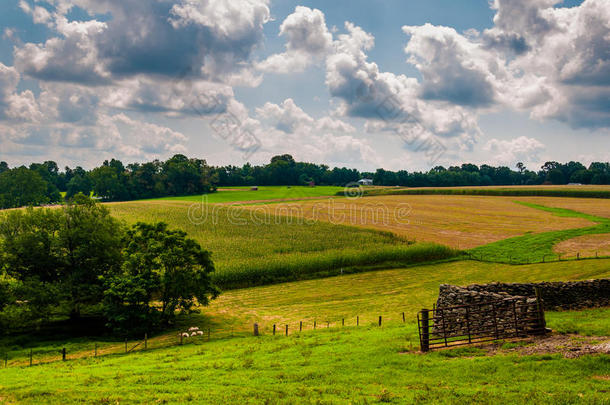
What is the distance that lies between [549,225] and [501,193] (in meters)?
63.9

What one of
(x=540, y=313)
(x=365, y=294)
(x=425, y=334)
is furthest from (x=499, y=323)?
(x=365, y=294)

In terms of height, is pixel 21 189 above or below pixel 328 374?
above

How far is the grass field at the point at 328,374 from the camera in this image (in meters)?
13.1

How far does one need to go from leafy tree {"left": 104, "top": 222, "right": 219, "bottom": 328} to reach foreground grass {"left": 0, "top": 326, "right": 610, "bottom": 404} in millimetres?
9800

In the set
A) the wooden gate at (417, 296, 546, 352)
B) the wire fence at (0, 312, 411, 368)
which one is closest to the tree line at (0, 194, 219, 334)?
the wire fence at (0, 312, 411, 368)

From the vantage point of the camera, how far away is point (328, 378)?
1586 cm

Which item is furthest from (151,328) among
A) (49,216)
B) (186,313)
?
(49,216)

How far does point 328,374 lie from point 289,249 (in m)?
41.8

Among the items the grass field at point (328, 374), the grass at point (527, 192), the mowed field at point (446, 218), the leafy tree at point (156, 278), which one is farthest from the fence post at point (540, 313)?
the grass at point (527, 192)

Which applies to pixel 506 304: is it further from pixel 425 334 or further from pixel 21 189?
pixel 21 189

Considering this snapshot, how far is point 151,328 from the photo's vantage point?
33625 millimetres

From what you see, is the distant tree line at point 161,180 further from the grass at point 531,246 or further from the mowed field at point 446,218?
the grass at point 531,246

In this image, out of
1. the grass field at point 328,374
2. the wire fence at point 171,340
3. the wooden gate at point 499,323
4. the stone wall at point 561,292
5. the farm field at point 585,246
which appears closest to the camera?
the grass field at point 328,374

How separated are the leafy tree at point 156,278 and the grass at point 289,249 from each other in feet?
29.6
